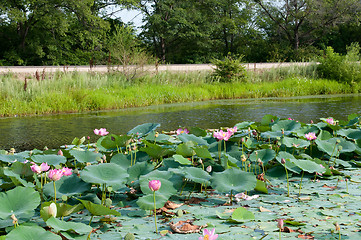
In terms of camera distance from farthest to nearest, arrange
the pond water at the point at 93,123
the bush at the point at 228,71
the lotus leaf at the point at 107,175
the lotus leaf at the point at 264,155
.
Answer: the bush at the point at 228,71, the pond water at the point at 93,123, the lotus leaf at the point at 264,155, the lotus leaf at the point at 107,175

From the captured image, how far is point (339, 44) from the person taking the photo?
104 feet

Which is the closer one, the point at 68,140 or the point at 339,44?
the point at 68,140

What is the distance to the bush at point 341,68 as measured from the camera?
1567 centimetres

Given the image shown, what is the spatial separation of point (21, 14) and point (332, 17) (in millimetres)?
20519

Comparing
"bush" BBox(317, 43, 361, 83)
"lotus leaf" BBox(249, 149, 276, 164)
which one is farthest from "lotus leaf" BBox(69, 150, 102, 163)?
Result: "bush" BBox(317, 43, 361, 83)

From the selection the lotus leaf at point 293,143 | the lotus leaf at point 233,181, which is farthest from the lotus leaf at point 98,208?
the lotus leaf at point 293,143

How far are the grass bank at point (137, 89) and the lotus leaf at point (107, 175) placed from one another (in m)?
7.89

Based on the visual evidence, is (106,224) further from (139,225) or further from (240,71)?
(240,71)

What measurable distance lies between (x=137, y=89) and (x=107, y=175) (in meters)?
9.82

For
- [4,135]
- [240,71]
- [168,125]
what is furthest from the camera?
[240,71]

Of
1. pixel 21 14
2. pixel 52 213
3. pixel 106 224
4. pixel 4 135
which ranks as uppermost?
pixel 21 14

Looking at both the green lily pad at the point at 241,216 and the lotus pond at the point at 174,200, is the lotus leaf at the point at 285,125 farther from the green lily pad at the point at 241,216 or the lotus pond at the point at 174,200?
the green lily pad at the point at 241,216

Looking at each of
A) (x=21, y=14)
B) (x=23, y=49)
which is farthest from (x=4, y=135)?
(x=23, y=49)

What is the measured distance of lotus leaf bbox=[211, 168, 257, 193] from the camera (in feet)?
6.97
